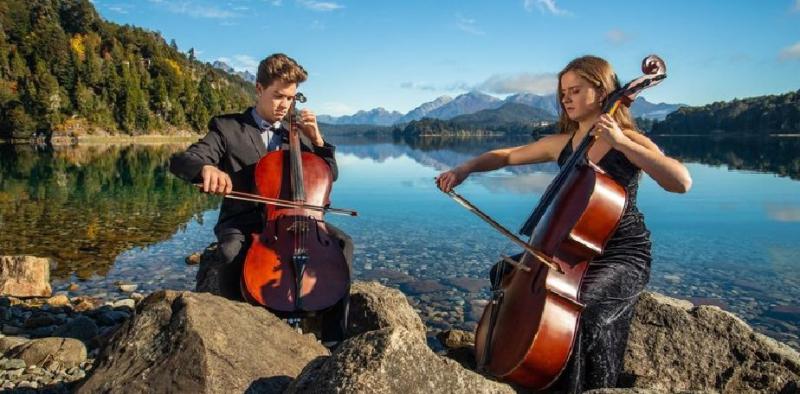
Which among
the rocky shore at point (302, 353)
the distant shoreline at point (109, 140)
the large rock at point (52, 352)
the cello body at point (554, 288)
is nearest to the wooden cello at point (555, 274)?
the cello body at point (554, 288)

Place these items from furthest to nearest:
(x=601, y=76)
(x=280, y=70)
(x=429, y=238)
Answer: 1. (x=429, y=238)
2. (x=280, y=70)
3. (x=601, y=76)

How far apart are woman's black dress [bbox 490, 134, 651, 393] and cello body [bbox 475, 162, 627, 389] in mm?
158

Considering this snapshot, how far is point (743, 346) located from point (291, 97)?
4.02m

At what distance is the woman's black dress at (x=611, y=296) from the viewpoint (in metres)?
3.52

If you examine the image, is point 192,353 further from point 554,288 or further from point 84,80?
point 84,80

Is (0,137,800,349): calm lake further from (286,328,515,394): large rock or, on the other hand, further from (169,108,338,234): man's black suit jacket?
(286,328,515,394): large rock

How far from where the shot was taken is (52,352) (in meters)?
4.31

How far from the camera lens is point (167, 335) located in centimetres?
297

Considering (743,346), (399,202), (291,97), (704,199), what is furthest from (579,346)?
(704,199)

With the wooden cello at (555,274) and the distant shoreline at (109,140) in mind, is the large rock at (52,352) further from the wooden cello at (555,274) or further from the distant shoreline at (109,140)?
the distant shoreline at (109,140)

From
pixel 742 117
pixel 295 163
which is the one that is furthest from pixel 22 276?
pixel 742 117

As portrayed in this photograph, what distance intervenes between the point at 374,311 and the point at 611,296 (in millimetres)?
2234

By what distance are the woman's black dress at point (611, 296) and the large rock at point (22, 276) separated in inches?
272

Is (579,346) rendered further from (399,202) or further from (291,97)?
(399,202)
